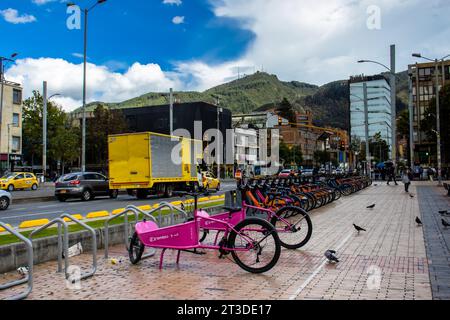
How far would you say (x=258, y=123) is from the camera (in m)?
130

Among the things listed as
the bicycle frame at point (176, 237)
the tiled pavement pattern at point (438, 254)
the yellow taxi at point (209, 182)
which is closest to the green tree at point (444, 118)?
the yellow taxi at point (209, 182)

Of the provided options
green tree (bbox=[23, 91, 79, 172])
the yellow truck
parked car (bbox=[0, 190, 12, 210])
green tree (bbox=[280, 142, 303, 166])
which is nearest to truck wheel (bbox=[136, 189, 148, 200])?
the yellow truck

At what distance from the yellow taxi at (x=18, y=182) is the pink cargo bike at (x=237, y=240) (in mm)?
35374

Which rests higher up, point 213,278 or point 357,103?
point 357,103

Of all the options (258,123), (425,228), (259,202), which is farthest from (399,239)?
(258,123)

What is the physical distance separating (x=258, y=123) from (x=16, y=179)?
95528mm

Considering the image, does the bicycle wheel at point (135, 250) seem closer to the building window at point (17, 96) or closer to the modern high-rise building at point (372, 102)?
the building window at point (17, 96)

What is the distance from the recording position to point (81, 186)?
2466 centimetres

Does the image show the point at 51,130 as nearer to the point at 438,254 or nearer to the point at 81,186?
the point at 81,186

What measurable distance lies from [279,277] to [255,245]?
59 centimetres

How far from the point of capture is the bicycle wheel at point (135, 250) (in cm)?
756

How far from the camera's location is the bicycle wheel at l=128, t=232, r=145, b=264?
7562 millimetres
